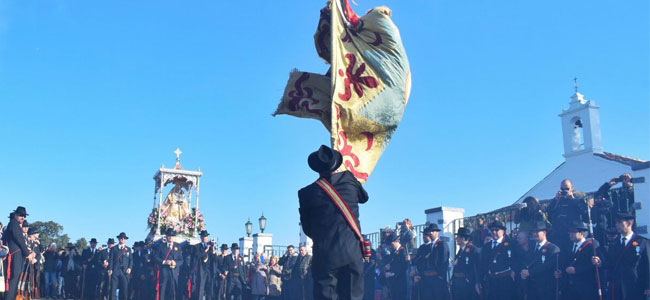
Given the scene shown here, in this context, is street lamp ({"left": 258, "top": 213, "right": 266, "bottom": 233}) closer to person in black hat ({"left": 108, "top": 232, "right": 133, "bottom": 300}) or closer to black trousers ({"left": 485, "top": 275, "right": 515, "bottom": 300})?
person in black hat ({"left": 108, "top": 232, "right": 133, "bottom": 300})

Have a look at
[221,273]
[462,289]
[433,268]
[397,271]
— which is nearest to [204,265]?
[221,273]

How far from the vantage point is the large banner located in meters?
7.21

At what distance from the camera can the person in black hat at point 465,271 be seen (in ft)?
38.7

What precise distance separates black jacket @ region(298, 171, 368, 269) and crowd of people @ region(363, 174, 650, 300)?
5403 millimetres

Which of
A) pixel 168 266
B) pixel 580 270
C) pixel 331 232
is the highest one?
pixel 331 232

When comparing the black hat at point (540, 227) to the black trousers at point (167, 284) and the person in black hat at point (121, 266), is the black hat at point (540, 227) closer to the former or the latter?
the black trousers at point (167, 284)

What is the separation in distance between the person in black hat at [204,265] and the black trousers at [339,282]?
11.4 metres

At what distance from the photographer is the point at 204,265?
54.9ft

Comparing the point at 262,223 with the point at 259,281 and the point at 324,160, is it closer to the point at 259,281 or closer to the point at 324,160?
the point at 259,281

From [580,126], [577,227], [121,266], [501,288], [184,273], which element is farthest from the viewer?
[580,126]

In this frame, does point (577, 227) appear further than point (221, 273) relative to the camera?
No

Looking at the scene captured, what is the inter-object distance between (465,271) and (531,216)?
5.73 feet

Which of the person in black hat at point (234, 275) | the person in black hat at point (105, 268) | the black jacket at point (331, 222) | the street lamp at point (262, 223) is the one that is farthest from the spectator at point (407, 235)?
the street lamp at point (262, 223)

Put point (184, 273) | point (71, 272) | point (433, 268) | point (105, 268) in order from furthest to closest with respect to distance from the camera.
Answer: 1. point (71, 272)
2. point (184, 273)
3. point (105, 268)
4. point (433, 268)
